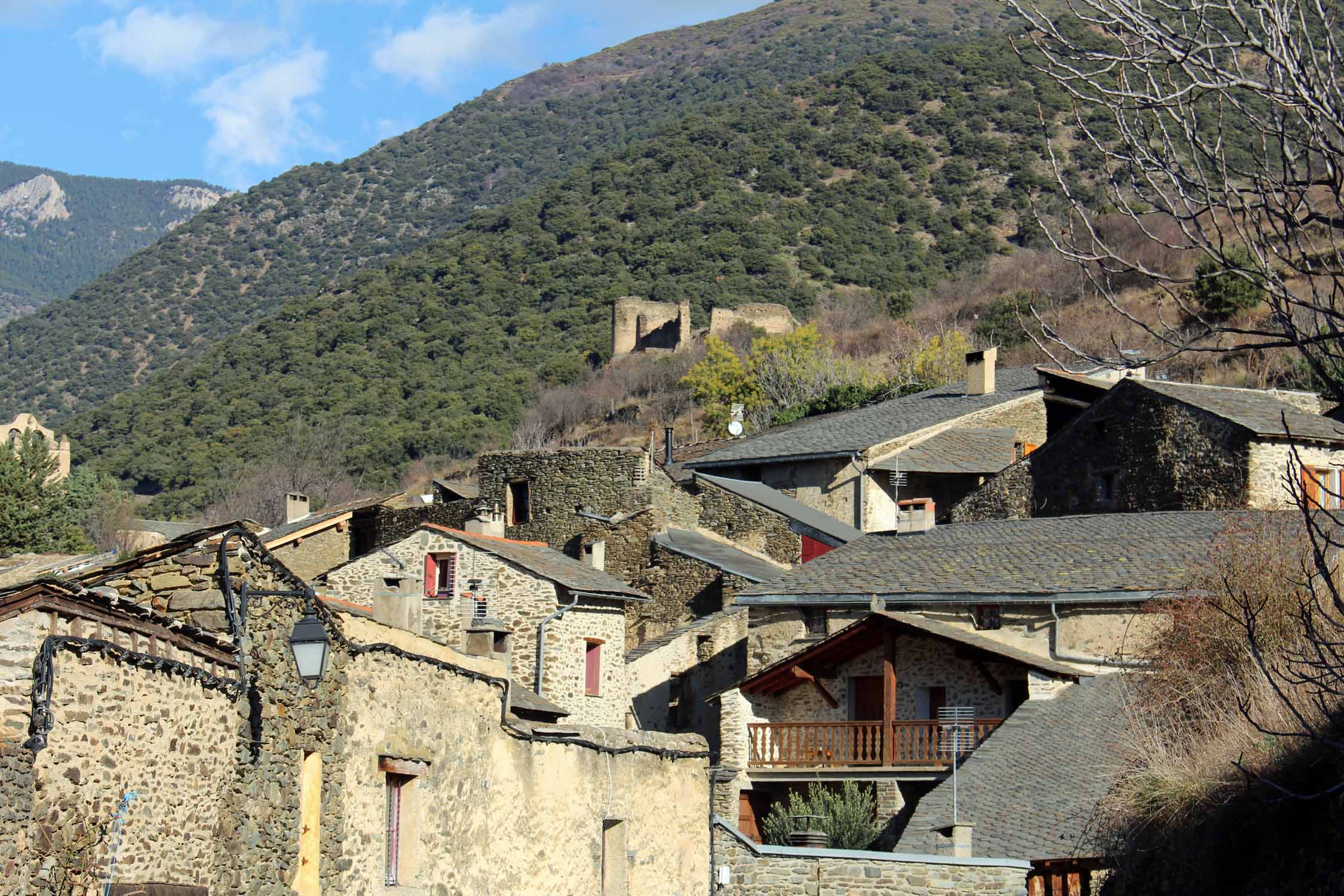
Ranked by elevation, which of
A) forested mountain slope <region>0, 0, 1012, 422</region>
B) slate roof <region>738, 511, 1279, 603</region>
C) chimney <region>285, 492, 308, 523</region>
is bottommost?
slate roof <region>738, 511, 1279, 603</region>

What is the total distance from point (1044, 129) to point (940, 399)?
37505mm

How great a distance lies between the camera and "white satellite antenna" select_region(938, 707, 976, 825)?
28328 mm

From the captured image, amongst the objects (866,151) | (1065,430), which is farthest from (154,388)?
(1065,430)

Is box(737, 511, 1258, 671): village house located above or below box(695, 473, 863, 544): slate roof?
below

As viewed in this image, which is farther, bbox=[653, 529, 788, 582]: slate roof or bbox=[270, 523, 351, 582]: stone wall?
bbox=[270, 523, 351, 582]: stone wall

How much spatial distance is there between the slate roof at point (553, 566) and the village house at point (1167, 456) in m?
9.49

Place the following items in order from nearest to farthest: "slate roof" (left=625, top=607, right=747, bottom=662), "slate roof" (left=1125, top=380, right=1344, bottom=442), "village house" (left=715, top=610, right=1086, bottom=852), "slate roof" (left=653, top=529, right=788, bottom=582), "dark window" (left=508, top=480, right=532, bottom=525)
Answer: "village house" (left=715, top=610, right=1086, bottom=852)
"slate roof" (left=1125, top=380, right=1344, bottom=442)
"slate roof" (left=625, top=607, right=747, bottom=662)
"slate roof" (left=653, top=529, right=788, bottom=582)
"dark window" (left=508, top=480, right=532, bottom=525)

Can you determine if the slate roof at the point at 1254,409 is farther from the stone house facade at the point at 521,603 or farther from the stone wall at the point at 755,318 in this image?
the stone wall at the point at 755,318

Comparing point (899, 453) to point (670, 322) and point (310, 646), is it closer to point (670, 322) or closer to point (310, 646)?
point (310, 646)

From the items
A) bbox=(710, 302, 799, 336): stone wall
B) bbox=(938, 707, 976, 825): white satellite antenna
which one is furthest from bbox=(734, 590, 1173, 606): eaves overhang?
bbox=(710, 302, 799, 336): stone wall

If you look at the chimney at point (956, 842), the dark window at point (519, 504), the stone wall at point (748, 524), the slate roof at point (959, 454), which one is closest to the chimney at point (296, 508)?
the dark window at point (519, 504)

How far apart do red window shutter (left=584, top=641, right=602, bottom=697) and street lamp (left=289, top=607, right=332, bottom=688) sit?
1934cm

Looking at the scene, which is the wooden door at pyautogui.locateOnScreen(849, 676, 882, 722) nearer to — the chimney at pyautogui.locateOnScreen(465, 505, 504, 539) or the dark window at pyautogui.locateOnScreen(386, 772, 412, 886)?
the chimney at pyautogui.locateOnScreen(465, 505, 504, 539)

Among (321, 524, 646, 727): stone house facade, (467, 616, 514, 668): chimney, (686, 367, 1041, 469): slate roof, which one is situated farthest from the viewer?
(686, 367, 1041, 469): slate roof
